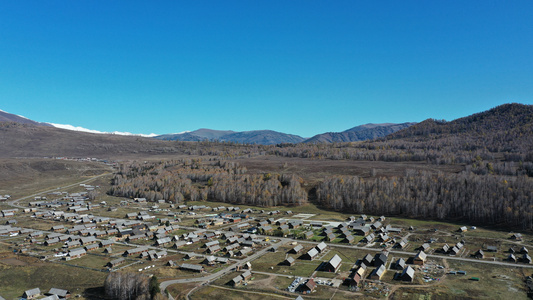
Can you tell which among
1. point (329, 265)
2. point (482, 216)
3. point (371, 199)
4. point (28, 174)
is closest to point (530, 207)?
point (482, 216)

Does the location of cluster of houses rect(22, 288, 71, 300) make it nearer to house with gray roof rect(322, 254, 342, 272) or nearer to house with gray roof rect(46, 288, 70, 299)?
house with gray roof rect(46, 288, 70, 299)

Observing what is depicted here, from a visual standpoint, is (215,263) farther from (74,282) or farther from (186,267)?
(74,282)

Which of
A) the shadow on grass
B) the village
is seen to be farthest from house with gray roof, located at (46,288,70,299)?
the shadow on grass

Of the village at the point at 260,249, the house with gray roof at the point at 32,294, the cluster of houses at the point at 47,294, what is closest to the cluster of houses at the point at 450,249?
the village at the point at 260,249

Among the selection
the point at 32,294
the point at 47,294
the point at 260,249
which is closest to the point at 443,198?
the point at 260,249

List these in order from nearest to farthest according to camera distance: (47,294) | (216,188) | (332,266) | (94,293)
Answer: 1. (47,294)
2. (94,293)
3. (332,266)
4. (216,188)

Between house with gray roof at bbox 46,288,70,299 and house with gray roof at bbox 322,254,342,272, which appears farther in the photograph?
house with gray roof at bbox 322,254,342,272

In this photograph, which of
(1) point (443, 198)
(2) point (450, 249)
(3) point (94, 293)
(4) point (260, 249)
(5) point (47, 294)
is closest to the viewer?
(5) point (47, 294)

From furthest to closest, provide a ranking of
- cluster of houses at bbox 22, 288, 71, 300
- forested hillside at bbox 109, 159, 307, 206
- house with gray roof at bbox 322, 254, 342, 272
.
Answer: forested hillside at bbox 109, 159, 307, 206, house with gray roof at bbox 322, 254, 342, 272, cluster of houses at bbox 22, 288, 71, 300

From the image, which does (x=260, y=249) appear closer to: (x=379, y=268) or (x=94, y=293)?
(x=379, y=268)

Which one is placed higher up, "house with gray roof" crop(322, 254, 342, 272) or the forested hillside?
the forested hillside
